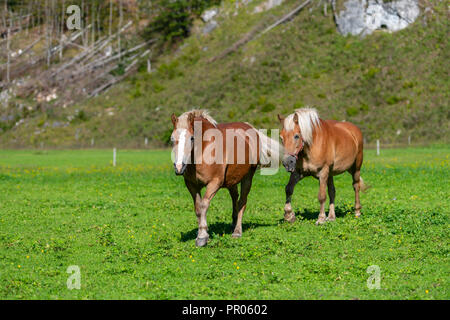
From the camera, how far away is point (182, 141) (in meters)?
10.7

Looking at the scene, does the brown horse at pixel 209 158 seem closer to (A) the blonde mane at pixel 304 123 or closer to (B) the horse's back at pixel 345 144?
(A) the blonde mane at pixel 304 123

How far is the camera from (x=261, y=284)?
8.54 m

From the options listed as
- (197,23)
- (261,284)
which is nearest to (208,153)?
(261,284)

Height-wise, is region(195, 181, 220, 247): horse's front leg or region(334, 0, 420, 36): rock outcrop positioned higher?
region(334, 0, 420, 36): rock outcrop

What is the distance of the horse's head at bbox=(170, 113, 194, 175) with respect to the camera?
34.5ft

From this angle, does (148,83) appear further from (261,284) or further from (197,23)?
(261,284)

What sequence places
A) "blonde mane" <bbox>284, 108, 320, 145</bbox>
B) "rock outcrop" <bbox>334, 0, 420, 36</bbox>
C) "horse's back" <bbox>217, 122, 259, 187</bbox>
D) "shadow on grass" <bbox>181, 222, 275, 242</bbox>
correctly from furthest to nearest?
"rock outcrop" <bbox>334, 0, 420, 36</bbox>
"blonde mane" <bbox>284, 108, 320, 145</bbox>
"shadow on grass" <bbox>181, 222, 275, 242</bbox>
"horse's back" <bbox>217, 122, 259, 187</bbox>

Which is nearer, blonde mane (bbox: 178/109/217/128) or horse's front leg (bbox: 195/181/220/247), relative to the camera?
blonde mane (bbox: 178/109/217/128)

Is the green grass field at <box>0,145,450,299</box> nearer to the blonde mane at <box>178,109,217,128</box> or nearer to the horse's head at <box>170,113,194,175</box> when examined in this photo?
the horse's head at <box>170,113,194,175</box>

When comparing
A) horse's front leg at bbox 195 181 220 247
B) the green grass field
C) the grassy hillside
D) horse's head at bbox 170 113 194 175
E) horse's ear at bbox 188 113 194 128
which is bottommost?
the green grass field

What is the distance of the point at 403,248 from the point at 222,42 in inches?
3182

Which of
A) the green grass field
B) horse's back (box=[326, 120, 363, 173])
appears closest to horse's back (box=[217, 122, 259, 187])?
the green grass field

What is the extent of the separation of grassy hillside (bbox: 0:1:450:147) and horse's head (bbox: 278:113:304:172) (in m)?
45.6

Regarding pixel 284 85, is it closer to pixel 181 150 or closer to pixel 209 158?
pixel 209 158
